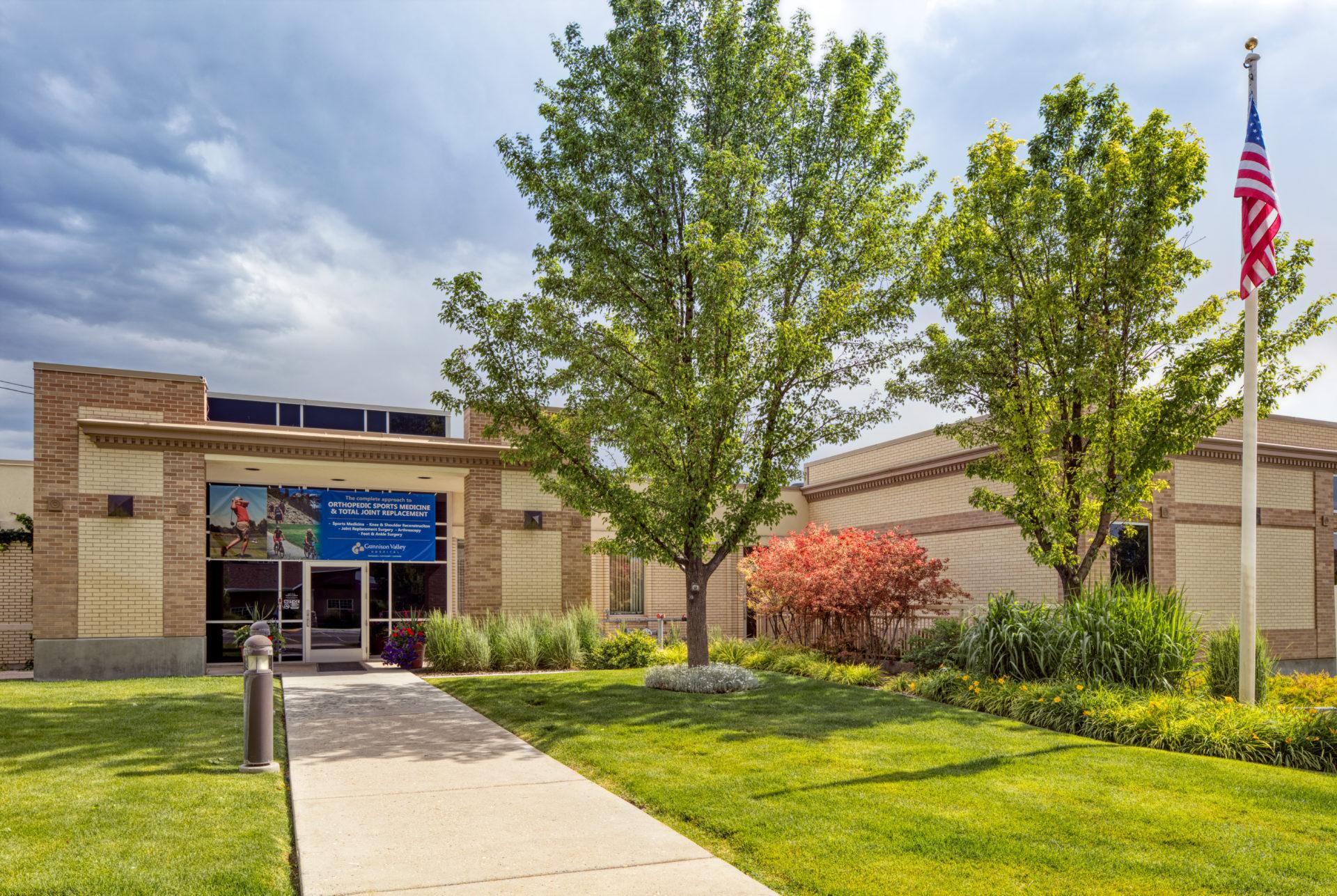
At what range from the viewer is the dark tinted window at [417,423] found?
2903 cm

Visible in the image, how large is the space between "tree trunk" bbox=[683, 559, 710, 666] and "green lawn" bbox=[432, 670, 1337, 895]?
3.30m

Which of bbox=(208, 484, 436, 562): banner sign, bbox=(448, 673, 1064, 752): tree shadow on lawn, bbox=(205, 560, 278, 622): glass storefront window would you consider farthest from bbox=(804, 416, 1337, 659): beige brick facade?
bbox=(205, 560, 278, 622): glass storefront window

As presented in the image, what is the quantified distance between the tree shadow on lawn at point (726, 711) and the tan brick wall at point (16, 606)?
522 inches

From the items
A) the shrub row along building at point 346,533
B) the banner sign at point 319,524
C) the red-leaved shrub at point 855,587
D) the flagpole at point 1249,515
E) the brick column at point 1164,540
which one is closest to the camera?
the flagpole at point 1249,515

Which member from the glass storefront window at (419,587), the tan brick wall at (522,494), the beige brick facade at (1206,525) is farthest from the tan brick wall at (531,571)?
the beige brick facade at (1206,525)

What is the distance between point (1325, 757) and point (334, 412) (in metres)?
28.3

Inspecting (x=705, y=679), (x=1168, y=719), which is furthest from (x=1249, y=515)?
(x=705, y=679)

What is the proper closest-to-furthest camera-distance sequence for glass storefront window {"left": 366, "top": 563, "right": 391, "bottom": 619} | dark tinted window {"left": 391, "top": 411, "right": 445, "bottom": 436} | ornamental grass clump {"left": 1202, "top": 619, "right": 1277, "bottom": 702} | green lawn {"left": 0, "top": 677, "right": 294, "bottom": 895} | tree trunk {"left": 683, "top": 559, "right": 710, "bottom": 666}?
green lawn {"left": 0, "top": 677, "right": 294, "bottom": 895}
ornamental grass clump {"left": 1202, "top": 619, "right": 1277, "bottom": 702}
tree trunk {"left": 683, "top": 559, "right": 710, "bottom": 666}
glass storefront window {"left": 366, "top": 563, "right": 391, "bottom": 619}
dark tinted window {"left": 391, "top": 411, "right": 445, "bottom": 436}

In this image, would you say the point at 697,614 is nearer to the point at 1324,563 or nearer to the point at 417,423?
the point at 1324,563

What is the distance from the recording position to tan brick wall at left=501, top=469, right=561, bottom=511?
20.7 m

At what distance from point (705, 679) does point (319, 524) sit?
1072 cm

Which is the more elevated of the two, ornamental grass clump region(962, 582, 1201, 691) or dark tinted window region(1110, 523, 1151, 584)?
dark tinted window region(1110, 523, 1151, 584)

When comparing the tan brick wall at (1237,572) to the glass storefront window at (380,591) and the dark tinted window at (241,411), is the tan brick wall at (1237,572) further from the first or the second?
the dark tinted window at (241,411)

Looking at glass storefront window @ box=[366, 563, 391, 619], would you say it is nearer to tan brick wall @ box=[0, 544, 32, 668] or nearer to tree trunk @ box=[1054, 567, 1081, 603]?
tan brick wall @ box=[0, 544, 32, 668]
